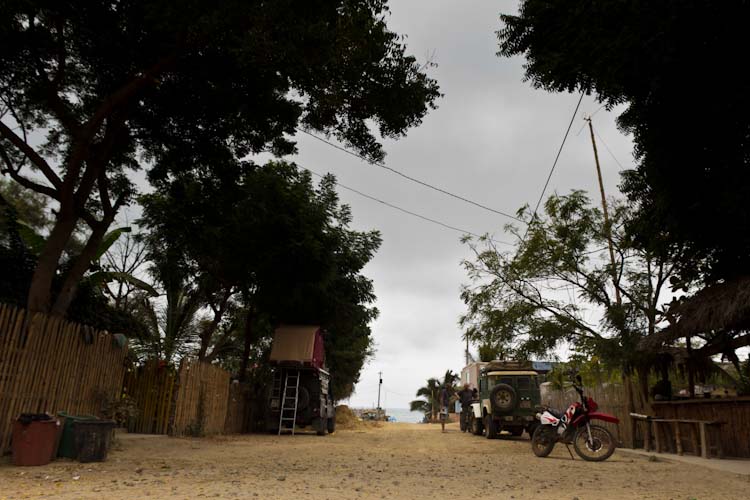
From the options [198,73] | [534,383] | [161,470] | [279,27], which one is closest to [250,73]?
[198,73]

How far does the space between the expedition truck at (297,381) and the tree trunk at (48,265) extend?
29.0 feet

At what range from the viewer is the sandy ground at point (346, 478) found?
5199 mm

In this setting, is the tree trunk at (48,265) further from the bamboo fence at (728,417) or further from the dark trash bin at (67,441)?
the bamboo fence at (728,417)

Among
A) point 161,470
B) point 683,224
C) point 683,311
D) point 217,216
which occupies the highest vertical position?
point 217,216

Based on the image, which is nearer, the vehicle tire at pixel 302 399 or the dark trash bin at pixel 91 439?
A: the dark trash bin at pixel 91 439

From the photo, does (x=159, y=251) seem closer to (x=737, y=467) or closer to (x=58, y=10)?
(x=58, y=10)

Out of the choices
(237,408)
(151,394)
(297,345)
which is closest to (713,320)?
(297,345)

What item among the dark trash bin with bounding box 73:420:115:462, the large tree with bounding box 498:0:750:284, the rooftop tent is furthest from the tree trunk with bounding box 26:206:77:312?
the rooftop tent

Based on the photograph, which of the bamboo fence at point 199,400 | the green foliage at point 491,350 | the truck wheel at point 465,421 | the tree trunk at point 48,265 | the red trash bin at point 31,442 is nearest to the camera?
the red trash bin at point 31,442

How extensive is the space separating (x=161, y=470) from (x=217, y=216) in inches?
312

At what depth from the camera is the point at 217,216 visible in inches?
532

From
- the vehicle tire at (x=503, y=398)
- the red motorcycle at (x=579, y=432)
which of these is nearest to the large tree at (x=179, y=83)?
the red motorcycle at (x=579, y=432)

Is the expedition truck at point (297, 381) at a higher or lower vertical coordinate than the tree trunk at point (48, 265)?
lower

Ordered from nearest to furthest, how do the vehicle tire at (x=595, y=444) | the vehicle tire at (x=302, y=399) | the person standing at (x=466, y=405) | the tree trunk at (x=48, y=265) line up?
the tree trunk at (x=48, y=265), the vehicle tire at (x=595, y=444), the vehicle tire at (x=302, y=399), the person standing at (x=466, y=405)
